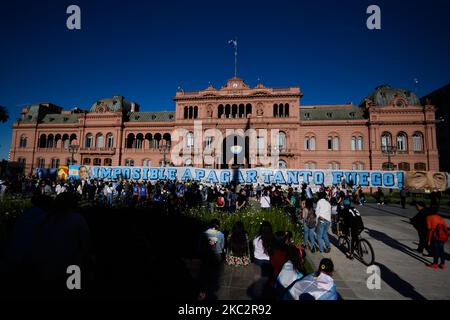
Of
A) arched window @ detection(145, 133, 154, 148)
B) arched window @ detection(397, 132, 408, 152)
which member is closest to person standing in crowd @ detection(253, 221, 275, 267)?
arched window @ detection(397, 132, 408, 152)

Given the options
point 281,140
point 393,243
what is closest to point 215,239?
point 393,243

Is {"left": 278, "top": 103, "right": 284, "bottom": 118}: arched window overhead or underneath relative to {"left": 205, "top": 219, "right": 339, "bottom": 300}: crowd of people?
overhead

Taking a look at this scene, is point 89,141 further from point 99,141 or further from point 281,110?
point 281,110

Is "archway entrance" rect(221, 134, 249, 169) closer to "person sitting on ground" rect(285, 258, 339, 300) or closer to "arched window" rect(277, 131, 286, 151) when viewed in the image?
"arched window" rect(277, 131, 286, 151)

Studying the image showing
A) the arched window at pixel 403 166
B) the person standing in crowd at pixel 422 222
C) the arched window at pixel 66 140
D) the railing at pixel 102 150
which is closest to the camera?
the person standing in crowd at pixel 422 222

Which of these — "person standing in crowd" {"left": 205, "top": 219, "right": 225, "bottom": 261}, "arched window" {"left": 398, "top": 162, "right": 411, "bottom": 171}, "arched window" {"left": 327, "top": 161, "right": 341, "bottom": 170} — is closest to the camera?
"person standing in crowd" {"left": 205, "top": 219, "right": 225, "bottom": 261}

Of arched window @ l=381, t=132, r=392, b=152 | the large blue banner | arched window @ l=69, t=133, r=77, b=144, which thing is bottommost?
the large blue banner

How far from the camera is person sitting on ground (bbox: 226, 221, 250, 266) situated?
21.0ft

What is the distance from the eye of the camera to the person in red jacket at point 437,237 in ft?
22.1

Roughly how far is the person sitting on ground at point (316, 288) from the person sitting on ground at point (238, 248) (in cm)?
275

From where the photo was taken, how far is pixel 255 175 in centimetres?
2895

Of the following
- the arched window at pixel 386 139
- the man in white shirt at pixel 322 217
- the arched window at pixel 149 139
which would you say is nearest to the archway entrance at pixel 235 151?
the arched window at pixel 149 139

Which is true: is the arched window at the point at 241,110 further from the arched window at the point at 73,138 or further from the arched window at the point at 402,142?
the arched window at the point at 73,138
